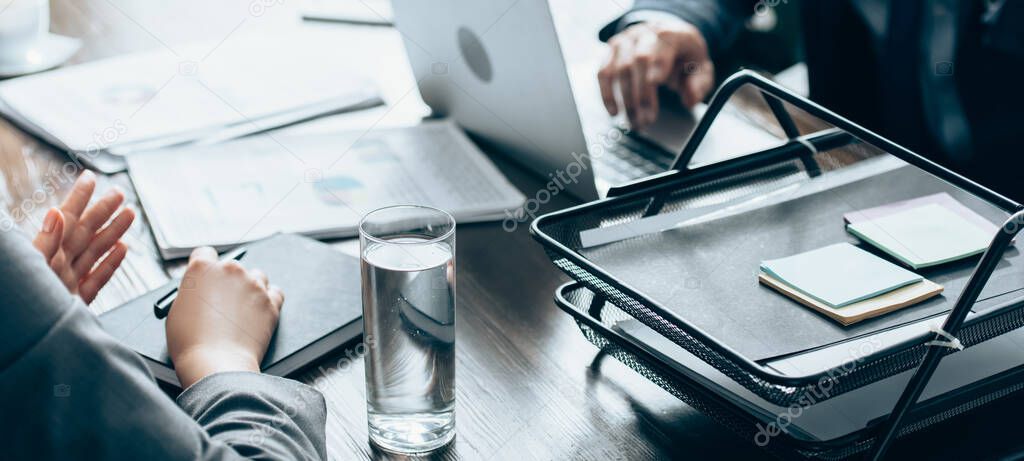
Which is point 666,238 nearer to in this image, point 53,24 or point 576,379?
point 576,379

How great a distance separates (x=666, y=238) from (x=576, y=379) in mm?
149

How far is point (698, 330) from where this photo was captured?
25.5 inches

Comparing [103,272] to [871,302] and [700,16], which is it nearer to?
[871,302]

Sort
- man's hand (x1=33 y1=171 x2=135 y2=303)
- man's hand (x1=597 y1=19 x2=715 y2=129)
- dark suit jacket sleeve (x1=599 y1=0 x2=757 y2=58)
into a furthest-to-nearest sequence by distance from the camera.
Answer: dark suit jacket sleeve (x1=599 y1=0 x2=757 y2=58) → man's hand (x1=597 y1=19 x2=715 y2=129) → man's hand (x1=33 y1=171 x2=135 y2=303)

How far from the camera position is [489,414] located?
29.8 inches

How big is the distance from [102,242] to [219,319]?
199mm

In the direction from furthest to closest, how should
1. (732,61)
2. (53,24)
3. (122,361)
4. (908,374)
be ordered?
(732,61), (53,24), (908,374), (122,361)

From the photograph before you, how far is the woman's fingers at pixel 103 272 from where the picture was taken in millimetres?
883

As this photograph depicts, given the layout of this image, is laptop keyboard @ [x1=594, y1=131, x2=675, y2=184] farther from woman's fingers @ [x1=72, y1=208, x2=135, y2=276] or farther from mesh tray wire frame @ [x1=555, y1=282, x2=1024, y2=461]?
woman's fingers @ [x1=72, y1=208, x2=135, y2=276]

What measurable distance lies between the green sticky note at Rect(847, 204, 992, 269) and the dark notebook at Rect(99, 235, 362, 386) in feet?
1.54

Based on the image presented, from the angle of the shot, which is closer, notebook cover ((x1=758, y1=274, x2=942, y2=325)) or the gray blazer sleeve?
the gray blazer sleeve

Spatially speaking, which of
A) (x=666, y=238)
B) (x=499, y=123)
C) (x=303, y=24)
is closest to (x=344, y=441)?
(x=666, y=238)

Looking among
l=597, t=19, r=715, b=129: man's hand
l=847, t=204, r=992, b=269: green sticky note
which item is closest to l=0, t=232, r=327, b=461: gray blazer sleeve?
l=847, t=204, r=992, b=269: green sticky note

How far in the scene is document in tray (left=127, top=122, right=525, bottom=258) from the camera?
1.02 m
